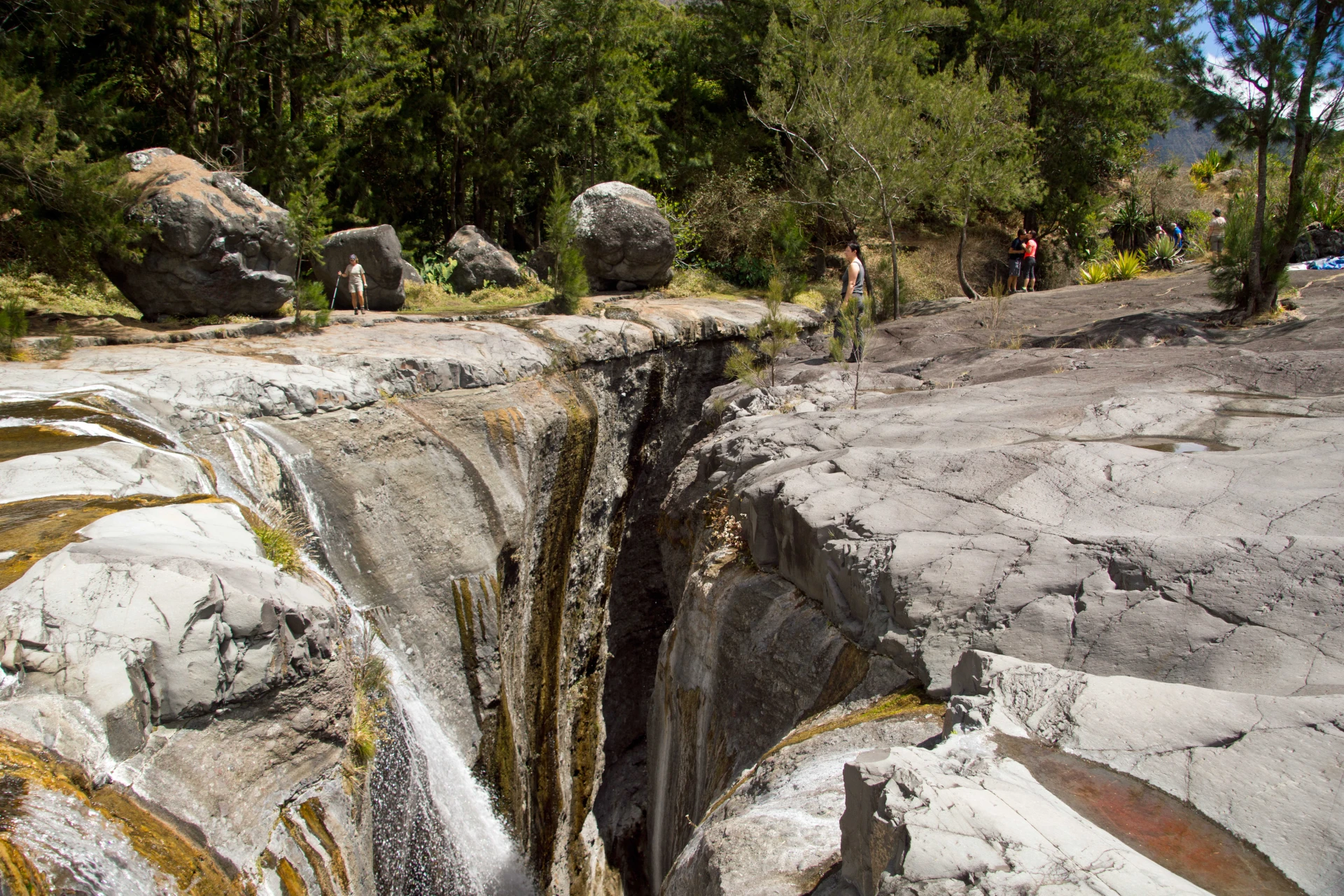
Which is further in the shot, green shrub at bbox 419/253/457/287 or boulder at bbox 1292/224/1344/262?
boulder at bbox 1292/224/1344/262

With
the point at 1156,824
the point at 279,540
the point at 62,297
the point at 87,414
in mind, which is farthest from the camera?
the point at 62,297

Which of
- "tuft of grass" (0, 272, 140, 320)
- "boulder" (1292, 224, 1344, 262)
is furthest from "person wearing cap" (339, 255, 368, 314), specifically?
"boulder" (1292, 224, 1344, 262)

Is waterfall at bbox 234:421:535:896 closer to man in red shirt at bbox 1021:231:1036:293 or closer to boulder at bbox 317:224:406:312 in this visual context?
boulder at bbox 317:224:406:312

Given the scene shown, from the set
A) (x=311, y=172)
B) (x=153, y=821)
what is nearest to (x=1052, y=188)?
(x=311, y=172)

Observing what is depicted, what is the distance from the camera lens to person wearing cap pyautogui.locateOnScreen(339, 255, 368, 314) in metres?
11.6

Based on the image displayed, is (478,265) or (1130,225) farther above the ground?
(1130,225)

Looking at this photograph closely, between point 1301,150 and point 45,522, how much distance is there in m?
12.2

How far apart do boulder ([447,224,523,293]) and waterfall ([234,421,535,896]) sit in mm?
8304

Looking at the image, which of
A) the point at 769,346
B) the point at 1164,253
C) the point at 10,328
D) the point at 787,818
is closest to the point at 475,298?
the point at 769,346

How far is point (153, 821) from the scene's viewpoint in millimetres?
3453

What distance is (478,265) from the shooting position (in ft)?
48.5

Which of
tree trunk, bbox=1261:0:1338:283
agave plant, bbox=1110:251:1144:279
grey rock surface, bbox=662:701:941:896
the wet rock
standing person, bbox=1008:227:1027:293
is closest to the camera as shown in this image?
grey rock surface, bbox=662:701:941:896

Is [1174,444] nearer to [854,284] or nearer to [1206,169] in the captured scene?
[854,284]

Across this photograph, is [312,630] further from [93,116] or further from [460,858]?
[93,116]
